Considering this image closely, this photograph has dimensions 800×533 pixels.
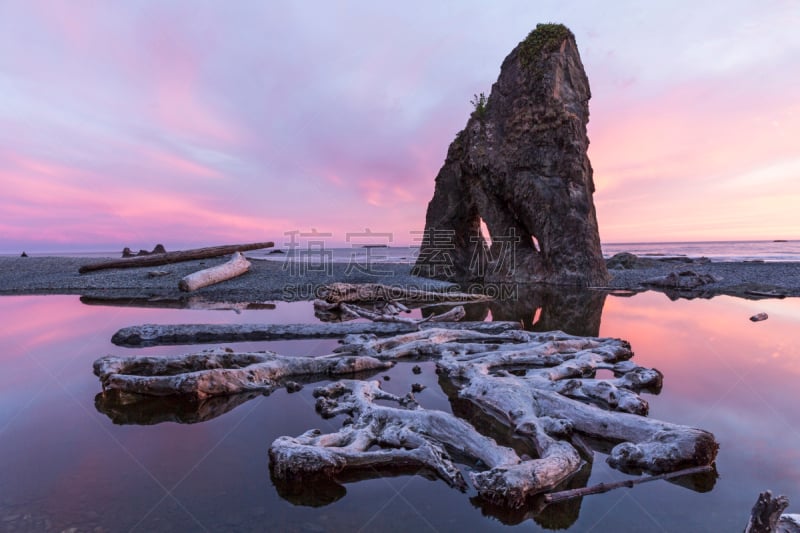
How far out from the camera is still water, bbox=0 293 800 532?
8.16 feet

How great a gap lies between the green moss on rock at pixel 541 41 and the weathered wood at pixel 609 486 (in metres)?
19.9

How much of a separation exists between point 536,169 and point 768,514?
18.5 metres

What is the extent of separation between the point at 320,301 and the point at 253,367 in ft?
20.0

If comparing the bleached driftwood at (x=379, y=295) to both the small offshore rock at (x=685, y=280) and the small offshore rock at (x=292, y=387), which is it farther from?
the small offshore rock at (x=685, y=280)

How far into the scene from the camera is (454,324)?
28.4ft

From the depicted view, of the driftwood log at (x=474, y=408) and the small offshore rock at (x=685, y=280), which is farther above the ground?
the small offshore rock at (x=685, y=280)

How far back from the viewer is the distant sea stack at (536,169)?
1795 centimetres

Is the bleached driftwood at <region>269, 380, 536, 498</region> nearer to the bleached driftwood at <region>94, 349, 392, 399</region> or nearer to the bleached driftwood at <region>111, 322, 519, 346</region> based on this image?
the bleached driftwood at <region>94, 349, 392, 399</region>

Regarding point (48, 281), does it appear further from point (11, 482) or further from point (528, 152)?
point (528, 152)

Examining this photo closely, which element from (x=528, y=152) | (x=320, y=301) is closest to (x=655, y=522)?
(x=320, y=301)

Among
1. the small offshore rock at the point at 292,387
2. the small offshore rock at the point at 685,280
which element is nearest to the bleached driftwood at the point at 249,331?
the small offshore rock at the point at 292,387

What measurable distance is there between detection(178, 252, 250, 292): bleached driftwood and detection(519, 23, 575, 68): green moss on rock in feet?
55.4

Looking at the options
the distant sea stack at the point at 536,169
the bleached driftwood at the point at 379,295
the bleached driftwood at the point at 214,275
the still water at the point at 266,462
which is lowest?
the still water at the point at 266,462

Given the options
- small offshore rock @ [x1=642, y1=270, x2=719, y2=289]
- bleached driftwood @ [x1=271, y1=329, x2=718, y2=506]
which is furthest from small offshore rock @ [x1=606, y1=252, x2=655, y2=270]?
bleached driftwood @ [x1=271, y1=329, x2=718, y2=506]
